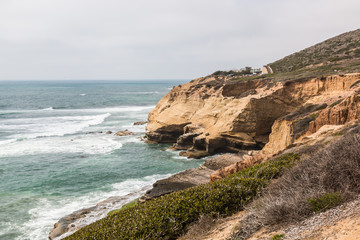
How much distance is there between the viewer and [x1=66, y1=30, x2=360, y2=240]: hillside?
861 cm

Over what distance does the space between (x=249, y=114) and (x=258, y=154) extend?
9.87 m

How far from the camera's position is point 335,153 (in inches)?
393

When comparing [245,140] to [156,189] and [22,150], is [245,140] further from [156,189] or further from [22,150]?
[22,150]

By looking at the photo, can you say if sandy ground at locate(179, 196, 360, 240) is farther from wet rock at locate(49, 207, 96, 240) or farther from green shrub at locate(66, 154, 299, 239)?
wet rock at locate(49, 207, 96, 240)

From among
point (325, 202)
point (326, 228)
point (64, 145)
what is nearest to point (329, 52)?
point (64, 145)

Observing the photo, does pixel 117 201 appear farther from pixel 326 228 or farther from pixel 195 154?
pixel 326 228

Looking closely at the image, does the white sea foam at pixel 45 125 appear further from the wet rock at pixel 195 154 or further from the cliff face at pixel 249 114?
the wet rock at pixel 195 154

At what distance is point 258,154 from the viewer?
75.4 feet

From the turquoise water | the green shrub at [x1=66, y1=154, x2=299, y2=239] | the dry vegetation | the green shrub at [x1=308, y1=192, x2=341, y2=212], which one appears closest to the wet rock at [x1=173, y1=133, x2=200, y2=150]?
the turquoise water

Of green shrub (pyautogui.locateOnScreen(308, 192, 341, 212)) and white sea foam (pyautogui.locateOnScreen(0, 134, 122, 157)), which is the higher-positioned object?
green shrub (pyautogui.locateOnScreen(308, 192, 341, 212))

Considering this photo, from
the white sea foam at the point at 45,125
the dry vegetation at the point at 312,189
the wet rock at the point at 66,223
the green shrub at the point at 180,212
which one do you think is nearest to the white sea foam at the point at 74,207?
the wet rock at the point at 66,223

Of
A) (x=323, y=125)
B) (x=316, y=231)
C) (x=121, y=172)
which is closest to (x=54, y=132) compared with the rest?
(x=121, y=172)

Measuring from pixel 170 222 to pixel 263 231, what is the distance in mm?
3416

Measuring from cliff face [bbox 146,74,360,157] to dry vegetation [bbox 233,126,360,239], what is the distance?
1189 centimetres
